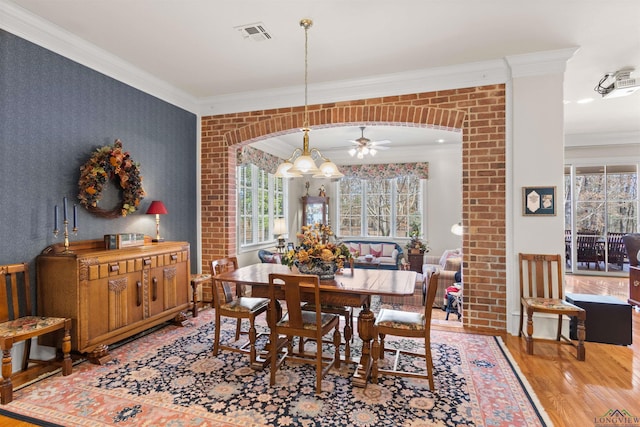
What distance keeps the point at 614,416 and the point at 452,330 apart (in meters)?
1.57

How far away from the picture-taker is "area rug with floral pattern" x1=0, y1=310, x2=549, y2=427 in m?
2.14

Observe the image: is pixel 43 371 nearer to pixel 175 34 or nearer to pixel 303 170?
pixel 303 170

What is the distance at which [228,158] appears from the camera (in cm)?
476

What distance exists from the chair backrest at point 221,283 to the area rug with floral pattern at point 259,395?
1.69 ft

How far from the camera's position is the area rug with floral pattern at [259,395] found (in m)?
2.14

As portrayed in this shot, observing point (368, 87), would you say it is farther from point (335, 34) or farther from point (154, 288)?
point (154, 288)

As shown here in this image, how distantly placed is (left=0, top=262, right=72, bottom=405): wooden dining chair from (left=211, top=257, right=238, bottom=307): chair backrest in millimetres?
1155

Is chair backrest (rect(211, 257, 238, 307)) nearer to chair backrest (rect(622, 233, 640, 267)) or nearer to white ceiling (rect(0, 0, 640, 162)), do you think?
white ceiling (rect(0, 0, 640, 162))

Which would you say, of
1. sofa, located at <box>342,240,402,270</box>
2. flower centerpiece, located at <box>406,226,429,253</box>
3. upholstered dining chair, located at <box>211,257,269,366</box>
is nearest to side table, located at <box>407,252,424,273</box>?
flower centerpiece, located at <box>406,226,429,253</box>

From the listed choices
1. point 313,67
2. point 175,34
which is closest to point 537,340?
point 313,67

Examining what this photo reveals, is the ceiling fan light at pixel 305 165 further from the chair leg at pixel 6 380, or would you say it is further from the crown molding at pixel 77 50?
the chair leg at pixel 6 380

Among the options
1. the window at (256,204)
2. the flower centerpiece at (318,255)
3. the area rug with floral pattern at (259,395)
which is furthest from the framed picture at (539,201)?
the window at (256,204)

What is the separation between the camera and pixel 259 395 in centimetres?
241

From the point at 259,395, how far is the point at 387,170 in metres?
6.18
